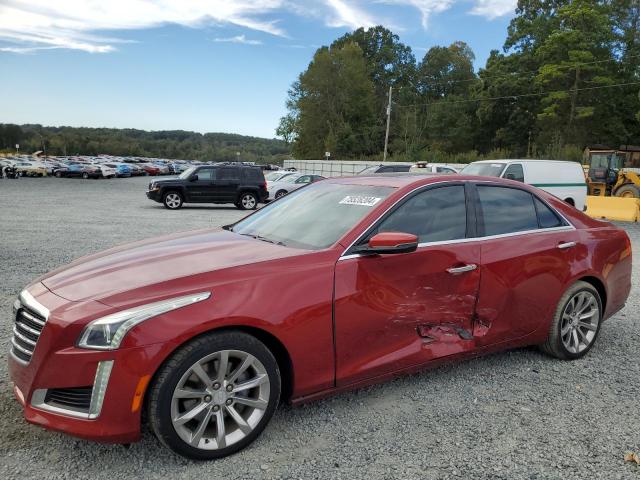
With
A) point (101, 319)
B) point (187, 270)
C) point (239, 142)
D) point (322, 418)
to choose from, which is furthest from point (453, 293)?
point (239, 142)

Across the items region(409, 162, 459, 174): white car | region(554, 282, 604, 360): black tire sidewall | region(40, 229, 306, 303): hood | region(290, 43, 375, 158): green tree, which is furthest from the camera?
region(290, 43, 375, 158): green tree

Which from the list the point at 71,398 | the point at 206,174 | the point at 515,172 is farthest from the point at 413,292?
the point at 206,174

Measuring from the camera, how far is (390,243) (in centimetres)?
305

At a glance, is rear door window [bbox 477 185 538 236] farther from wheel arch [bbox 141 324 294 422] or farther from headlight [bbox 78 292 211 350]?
headlight [bbox 78 292 211 350]

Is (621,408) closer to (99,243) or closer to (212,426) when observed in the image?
(212,426)

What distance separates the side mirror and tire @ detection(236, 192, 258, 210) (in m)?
16.3

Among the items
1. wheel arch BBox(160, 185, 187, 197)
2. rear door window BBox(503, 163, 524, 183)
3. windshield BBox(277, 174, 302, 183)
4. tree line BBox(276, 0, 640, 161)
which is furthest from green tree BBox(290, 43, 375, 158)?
rear door window BBox(503, 163, 524, 183)

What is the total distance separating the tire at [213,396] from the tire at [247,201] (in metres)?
16.6

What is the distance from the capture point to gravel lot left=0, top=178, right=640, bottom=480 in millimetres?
2721

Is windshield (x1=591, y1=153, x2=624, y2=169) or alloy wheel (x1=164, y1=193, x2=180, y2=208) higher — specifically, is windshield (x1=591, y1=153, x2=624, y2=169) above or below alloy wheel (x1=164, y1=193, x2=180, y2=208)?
above

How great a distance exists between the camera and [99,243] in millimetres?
9656

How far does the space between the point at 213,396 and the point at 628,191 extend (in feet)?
70.4

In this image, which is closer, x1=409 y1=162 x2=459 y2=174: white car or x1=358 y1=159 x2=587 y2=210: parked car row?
x1=358 y1=159 x2=587 y2=210: parked car row

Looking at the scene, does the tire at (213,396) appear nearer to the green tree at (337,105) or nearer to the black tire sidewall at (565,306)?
the black tire sidewall at (565,306)
